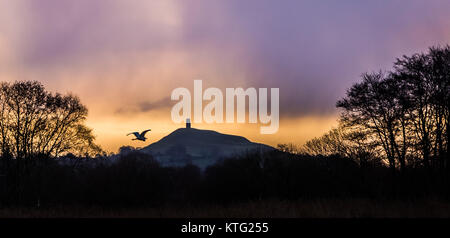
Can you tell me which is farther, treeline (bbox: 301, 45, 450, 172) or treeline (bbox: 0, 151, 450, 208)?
treeline (bbox: 0, 151, 450, 208)

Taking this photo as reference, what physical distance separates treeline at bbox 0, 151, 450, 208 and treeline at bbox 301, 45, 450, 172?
1849 millimetres

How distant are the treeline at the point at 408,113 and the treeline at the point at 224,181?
1.85m

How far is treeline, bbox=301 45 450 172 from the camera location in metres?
27.3

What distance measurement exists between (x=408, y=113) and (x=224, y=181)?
44.1 m

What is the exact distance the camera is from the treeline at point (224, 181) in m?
34.8

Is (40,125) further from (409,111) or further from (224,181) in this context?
(224,181)

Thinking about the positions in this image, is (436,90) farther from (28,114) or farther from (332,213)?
(28,114)

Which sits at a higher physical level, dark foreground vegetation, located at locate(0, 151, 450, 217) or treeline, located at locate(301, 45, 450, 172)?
treeline, located at locate(301, 45, 450, 172)

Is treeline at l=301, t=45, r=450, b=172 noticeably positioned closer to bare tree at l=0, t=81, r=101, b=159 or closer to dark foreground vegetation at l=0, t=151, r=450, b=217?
dark foreground vegetation at l=0, t=151, r=450, b=217

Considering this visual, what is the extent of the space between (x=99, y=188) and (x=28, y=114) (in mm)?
→ 21876

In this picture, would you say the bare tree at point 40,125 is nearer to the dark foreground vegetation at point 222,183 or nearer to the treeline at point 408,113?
the dark foreground vegetation at point 222,183

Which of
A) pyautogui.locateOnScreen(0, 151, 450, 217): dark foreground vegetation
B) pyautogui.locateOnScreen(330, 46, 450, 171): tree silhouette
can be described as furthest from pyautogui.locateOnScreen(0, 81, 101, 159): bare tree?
pyautogui.locateOnScreen(330, 46, 450, 171): tree silhouette

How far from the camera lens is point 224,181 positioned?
71.1 m
